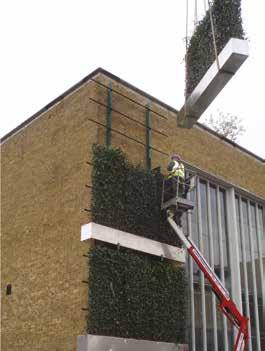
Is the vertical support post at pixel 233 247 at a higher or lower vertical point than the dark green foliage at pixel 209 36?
lower

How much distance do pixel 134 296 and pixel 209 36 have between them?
682 cm

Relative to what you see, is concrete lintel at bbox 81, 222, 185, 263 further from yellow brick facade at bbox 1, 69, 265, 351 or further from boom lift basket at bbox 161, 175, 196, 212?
boom lift basket at bbox 161, 175, 196, 212

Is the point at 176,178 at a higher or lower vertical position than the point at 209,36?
lower

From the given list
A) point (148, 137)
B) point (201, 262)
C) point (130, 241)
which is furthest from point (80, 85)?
point (201, 262)

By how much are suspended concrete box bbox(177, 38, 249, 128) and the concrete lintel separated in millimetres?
4038

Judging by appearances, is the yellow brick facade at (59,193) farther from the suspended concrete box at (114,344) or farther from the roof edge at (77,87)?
the suspended concrete box at (114,344)

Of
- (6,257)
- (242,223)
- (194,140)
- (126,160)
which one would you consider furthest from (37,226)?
(242,223)

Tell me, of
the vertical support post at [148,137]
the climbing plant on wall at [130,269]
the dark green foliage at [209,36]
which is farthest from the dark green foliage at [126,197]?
the dark green foliage at [209,36]

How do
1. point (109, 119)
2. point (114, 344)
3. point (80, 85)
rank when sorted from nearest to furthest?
point (114, 344) < point (109, 119) < point (80, 85)

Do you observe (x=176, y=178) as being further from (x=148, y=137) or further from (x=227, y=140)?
(x=227, y=140)

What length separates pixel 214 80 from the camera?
1091 centimetres

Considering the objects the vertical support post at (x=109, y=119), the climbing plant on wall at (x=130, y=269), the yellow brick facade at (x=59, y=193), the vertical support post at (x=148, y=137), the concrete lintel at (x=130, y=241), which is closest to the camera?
the climbing plant on wall at (x=130, y=269)

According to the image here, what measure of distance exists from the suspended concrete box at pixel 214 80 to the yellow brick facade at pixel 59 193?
4.45m

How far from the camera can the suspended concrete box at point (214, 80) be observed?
1041 cm
